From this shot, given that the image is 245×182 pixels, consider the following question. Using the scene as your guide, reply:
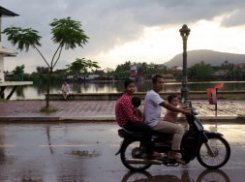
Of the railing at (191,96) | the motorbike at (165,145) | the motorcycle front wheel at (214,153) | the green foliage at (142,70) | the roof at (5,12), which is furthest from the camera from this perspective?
the green foliage at (142,70)

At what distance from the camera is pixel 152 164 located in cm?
832

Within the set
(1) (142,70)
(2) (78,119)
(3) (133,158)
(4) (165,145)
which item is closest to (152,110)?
(4) (165,145)

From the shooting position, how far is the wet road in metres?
7.94

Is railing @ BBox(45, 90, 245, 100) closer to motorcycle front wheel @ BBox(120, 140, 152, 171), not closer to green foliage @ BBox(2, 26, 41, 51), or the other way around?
green foliage @ BBox(2, 26, 41, 51)

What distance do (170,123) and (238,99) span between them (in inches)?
773

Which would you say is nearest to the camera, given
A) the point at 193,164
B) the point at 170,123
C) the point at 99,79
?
the point at 170,123

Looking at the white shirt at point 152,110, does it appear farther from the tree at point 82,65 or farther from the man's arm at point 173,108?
the tree at point 82,65

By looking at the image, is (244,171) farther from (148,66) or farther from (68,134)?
(148,66)

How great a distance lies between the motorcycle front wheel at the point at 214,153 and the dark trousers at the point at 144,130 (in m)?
0.98

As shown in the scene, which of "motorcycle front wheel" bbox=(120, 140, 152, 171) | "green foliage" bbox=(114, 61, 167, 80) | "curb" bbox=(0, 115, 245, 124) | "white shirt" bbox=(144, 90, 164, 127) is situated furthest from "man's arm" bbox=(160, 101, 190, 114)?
"green foliage" bbox=(114, 61, 167, 80)

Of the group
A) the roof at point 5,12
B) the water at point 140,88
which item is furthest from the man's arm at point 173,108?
the roof at point 5,12

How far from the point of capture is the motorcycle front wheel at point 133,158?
327 inches

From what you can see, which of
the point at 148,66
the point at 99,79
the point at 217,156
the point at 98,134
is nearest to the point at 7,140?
the point at 98,134

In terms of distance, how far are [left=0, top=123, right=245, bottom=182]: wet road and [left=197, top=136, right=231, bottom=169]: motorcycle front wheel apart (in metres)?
0.16
